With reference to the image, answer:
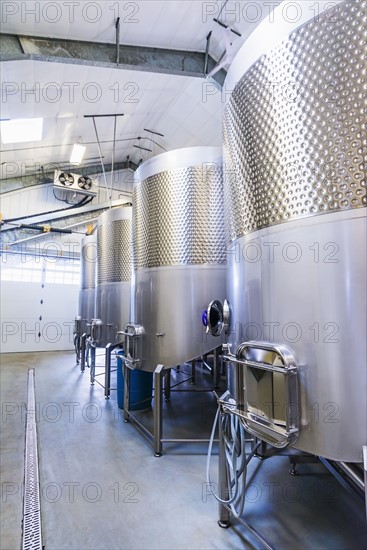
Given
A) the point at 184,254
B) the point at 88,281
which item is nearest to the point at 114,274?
the point at 184,254

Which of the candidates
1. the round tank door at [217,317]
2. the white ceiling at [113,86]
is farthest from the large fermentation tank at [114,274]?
the round tank door at [217,317]

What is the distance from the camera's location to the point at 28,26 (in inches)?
116

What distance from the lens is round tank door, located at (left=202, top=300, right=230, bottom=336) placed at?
1663 millimetres

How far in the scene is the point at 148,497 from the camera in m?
2.01

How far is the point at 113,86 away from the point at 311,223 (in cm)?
444

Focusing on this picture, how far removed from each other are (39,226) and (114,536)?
22.7 feet

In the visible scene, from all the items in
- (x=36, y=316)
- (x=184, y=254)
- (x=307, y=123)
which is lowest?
(x=36, y=316)

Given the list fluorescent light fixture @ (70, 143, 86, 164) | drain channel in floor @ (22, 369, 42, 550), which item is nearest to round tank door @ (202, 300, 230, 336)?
drain channel in floor @ (22, 369, 42, 550)

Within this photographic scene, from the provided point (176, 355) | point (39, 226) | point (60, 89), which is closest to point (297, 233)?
point (176, 355)

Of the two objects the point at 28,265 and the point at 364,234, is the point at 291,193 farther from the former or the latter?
the point at 28,265

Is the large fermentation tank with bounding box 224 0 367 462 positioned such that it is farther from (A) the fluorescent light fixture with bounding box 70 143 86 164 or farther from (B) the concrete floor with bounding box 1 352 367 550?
(A) the fluorescent light fixture with bounding box 70 143 86 164

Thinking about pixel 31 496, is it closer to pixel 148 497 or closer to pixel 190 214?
pixel 148 497

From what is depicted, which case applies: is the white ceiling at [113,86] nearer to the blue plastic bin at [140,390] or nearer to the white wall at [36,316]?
the white wall at [36,316]

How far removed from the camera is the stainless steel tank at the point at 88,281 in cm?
636
